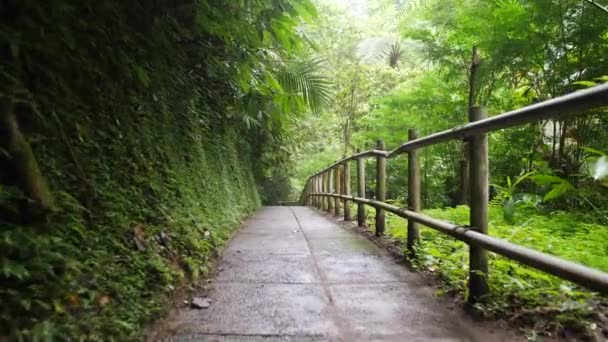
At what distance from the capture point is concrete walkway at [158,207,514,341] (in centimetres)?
184

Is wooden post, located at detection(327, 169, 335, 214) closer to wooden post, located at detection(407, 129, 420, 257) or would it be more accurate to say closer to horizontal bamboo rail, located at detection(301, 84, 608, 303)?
horizontal bamboo rail, located at detection(301, 84, 608, 303)

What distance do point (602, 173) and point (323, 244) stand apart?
2405 millimetres

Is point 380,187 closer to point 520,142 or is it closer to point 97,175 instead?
point 520,142

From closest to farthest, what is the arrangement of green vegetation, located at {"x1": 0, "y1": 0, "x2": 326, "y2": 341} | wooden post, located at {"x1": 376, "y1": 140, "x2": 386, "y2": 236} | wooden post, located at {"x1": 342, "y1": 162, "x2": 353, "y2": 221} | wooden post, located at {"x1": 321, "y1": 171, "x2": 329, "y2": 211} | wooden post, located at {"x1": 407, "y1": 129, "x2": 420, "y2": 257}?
Result: green vegetation, located at {"x1": 0, "y1": 0, "x2": 326, "y2": 341}
wooden post, located at {"x1": 407, "y1": 129, "x2": 420, "y2": 257}
wooden post, located at {"x1": 376, "y1": 140, "x2": 386, "y2": 236}
wooden post, located at {"x1": 342, "y1": 162, "x2": 353, "y2": 221}
wooden post, located at {"x1": 321, "y1": 171, "x2": 329, "y2": 211}

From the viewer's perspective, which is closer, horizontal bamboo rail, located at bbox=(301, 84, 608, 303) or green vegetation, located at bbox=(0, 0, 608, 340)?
horizontal bamboo rail, located at bbox=(301, 84, 608, 303)

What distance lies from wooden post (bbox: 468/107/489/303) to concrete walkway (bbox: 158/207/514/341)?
0.19 metres

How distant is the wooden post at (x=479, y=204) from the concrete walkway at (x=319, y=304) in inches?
7.5

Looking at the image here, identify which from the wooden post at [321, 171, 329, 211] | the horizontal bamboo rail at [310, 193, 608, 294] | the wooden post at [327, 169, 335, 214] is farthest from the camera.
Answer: the wooden post at [321, 171, 329, 211]

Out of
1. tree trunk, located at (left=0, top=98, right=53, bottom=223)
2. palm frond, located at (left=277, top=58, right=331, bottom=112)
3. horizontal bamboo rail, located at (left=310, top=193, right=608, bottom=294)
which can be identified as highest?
palm frond, located at (left=277, top=58, right=331, bottom=112)

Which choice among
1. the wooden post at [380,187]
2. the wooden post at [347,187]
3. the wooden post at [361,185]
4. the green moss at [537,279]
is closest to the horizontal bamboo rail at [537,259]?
the green moss at [537,279]

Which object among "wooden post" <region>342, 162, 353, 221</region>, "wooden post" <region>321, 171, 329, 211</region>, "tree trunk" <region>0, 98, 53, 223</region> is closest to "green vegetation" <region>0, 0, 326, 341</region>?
"tree trunk" <region>0, 98, 53, 223</region>

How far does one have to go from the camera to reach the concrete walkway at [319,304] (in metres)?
1.84

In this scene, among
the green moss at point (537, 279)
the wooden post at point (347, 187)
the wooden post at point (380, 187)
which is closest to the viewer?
the green moss at point (537, 279)

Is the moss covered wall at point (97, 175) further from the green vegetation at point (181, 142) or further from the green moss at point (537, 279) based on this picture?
the green moss at point (537, 279)
